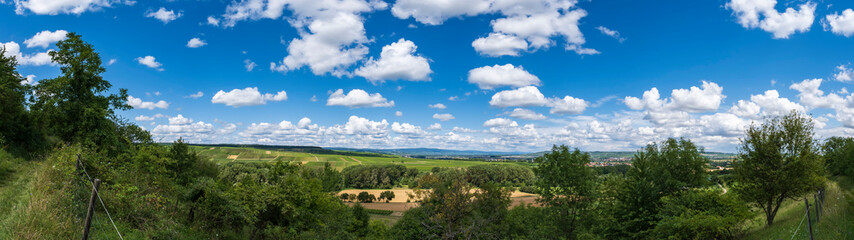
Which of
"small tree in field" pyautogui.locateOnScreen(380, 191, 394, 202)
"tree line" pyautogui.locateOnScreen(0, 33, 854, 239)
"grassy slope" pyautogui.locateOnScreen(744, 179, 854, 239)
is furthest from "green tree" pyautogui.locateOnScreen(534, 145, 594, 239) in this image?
"small tree in field" pyautogui.locateOnScreen(380, 191, 394, 202)

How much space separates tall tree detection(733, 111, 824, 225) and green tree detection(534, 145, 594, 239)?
845 cm

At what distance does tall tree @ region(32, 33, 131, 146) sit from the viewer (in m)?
20.4

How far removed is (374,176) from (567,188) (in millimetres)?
90024

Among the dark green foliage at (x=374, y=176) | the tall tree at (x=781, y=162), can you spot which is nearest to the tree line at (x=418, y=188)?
the tall tree at (x=781, y=162)

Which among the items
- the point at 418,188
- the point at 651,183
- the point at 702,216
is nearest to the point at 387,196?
the point at 418,188

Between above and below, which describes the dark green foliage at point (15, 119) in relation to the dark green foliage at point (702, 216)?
above

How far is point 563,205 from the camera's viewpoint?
81.0 feet

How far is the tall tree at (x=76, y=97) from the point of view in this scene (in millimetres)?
20350

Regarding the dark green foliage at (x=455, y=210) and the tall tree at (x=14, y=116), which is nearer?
the tall tree at (x=14, y=116)

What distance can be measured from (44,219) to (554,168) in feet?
80.8

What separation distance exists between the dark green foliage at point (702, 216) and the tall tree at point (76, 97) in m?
31.4

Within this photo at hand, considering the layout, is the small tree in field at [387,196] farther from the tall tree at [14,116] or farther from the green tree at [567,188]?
the tall tree at [14,116]

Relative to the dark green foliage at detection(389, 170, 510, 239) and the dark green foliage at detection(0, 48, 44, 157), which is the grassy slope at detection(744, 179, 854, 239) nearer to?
the dark green foliage at detection(389, 170, 510, 239)

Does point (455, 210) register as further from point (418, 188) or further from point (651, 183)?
point (651, 183)
